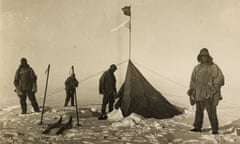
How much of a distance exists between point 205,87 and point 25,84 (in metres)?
1.18

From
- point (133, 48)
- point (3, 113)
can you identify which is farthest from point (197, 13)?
point (3, 113)

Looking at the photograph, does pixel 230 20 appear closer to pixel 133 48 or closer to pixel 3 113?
pixel 133 48

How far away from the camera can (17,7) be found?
277cm

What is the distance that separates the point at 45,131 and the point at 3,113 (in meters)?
0.35

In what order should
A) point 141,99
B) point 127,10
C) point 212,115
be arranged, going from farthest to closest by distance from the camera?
1. point 141,99
2. point 127,10
3. point 212,115

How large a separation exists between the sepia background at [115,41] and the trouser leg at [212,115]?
0.14 feet

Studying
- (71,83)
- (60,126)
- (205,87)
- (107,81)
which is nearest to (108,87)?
(107,81)

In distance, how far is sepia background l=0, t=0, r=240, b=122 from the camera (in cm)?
259

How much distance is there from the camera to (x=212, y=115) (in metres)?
2.55

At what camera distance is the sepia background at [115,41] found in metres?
2.59

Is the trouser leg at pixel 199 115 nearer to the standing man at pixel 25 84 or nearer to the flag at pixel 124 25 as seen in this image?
the flag at pixel 124 25

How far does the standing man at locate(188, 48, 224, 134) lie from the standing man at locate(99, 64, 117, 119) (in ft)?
1.63

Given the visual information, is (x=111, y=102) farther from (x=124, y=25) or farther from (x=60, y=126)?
(x=124, y=25)

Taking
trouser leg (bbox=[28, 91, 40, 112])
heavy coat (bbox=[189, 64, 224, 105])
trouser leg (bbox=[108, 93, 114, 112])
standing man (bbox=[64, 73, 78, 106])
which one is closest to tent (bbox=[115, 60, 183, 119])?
trouser leg (bbox=[108, 93, 114, 112])
